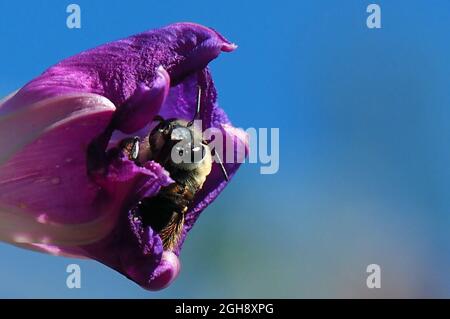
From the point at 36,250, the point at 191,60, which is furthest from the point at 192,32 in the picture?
the point at 36,250

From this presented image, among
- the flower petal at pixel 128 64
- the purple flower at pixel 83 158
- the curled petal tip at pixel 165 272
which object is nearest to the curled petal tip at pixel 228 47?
the flower petal at pixel 128 64

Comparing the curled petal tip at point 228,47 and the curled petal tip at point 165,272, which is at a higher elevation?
the curled petal tip at point 228,47

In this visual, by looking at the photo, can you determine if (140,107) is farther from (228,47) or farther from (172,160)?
(228,47)

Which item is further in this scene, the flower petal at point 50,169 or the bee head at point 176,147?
the bee head at point 176,147

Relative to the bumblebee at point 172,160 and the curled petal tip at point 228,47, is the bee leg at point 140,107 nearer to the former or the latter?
the bumblebee at point 172,160

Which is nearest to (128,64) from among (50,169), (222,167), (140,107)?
(140,107)

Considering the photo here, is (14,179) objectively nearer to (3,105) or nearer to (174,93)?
(3,105)
